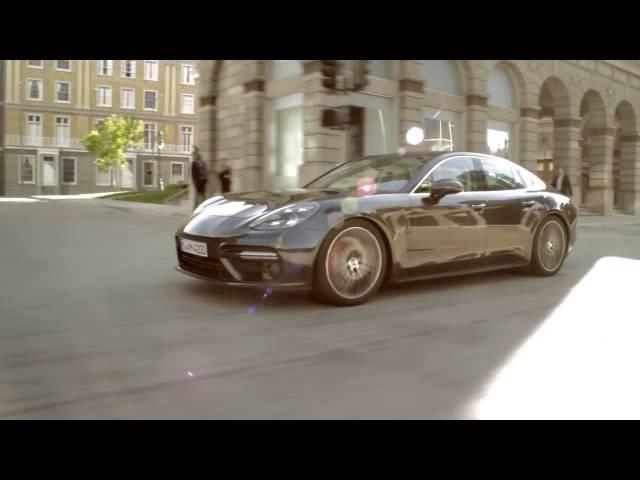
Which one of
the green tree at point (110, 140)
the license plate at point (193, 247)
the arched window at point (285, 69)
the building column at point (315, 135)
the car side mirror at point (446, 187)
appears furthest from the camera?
the green tree at point (110, 140)

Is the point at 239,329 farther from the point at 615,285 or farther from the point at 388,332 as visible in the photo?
the point at 615,285

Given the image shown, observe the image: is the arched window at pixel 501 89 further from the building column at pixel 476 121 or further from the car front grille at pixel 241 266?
the car front grille at pixel 241 266

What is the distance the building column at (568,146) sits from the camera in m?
27.0

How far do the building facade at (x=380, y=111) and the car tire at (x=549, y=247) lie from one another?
352 inches

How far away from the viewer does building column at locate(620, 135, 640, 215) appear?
105ft

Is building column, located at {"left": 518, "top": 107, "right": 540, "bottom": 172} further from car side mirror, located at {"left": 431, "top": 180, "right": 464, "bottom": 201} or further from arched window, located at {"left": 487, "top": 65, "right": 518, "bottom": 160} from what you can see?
car side mirror, located at {"left": 431, "top": 180, "right": 464, "bottom": 201}

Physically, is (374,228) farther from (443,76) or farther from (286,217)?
(443,76)

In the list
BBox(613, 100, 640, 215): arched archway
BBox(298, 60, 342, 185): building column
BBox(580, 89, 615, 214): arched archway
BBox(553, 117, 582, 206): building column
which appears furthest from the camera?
BBox(613, 100, 640, 215): arched archway

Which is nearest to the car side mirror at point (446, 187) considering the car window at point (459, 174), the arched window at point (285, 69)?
the car window at point (459, 174)

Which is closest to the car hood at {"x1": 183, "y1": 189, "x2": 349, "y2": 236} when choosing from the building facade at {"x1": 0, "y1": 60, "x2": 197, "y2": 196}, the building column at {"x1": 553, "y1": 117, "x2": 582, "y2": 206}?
the building column at {"x1": 553, "y1": 117, "x2": 582, "y2": 206}

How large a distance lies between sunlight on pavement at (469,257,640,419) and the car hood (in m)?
2.06
